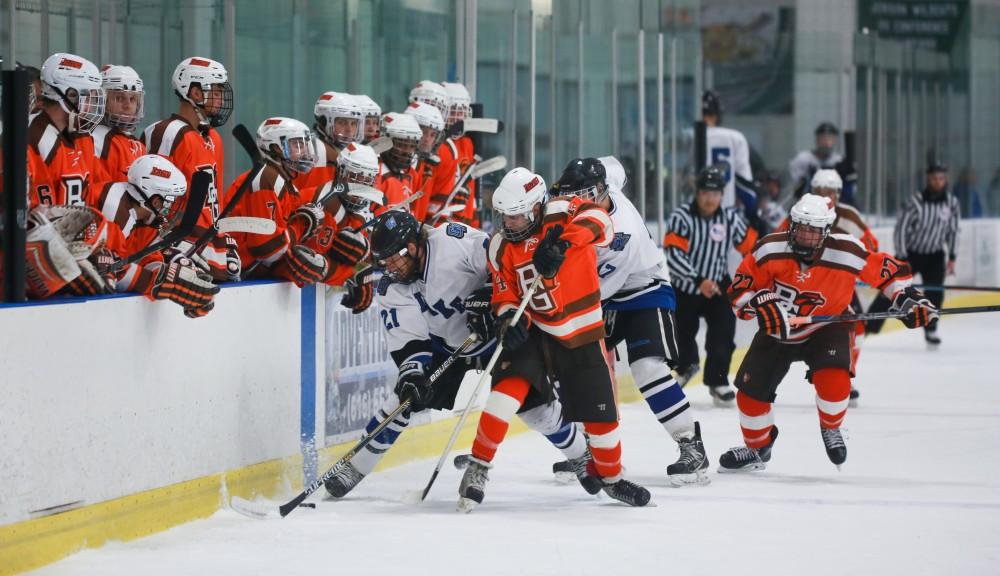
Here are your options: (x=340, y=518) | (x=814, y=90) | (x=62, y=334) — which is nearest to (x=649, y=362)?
(x=340, y=518)

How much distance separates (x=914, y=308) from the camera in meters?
5.59

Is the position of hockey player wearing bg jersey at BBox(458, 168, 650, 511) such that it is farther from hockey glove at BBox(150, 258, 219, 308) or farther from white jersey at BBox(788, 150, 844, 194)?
white jersey at BBox(788, 150, 844, 194)

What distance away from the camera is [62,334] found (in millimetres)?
3998

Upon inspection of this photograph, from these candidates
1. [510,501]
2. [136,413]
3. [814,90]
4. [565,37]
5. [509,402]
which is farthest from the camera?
[814,90]

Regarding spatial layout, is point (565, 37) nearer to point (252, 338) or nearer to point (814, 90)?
point (252, 338)

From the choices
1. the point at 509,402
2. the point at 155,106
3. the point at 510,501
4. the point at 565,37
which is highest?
the point at 565,37

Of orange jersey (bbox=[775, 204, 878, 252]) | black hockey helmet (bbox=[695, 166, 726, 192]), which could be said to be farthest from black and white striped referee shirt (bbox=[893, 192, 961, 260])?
black hockey helmet (bbox=[695, 166, 726, 192])

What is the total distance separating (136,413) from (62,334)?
40cm

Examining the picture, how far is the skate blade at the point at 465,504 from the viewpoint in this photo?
4.76 m

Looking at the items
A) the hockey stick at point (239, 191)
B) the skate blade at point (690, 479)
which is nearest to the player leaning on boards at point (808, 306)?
the skate blade at point (690, 479)

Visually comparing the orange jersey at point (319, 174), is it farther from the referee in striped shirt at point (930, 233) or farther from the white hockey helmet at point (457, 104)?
the referee in striped shirt at point (930, 233)

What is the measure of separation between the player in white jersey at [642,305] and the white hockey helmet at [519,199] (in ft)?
1.83

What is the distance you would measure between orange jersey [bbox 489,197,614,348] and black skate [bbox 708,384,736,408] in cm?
289

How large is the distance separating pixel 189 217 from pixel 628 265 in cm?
150
